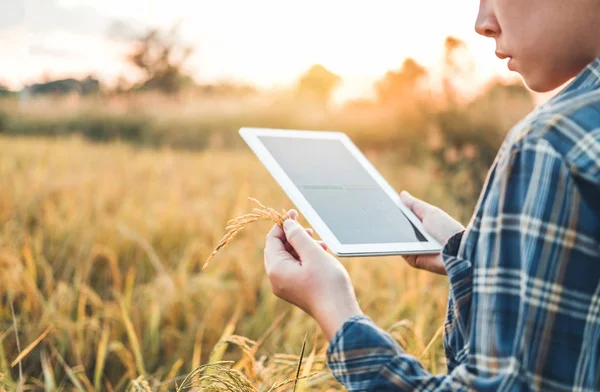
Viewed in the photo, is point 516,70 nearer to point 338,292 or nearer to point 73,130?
point 338,292

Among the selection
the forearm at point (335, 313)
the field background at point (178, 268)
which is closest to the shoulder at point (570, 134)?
the forearm at point (335, 313)

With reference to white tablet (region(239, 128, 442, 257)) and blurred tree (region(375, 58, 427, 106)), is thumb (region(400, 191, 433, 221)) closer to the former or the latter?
white tablet (region(239, 128, 442, 257))

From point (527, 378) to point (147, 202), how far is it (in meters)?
3.19

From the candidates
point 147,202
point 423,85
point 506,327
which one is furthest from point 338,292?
point 423,85

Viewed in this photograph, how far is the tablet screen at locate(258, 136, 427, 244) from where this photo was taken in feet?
3.27

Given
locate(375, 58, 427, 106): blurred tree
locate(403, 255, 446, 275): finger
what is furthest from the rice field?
locate(375, 58, 427, 106): blurred tree

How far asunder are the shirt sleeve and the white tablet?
0.92 feet

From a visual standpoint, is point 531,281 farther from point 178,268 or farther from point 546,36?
point 178,268

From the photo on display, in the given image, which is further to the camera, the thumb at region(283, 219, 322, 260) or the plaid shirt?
the thumb at region(283, 219, 322, 260)

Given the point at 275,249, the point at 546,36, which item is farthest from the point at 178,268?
Answer: the point at 546,36

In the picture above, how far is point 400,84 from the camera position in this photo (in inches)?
272

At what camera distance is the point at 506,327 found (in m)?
0.65

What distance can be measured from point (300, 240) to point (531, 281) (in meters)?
0.34

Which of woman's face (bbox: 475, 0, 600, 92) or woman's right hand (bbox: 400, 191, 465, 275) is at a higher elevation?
woman's face (bbox: 475, 0, 600, 92)
